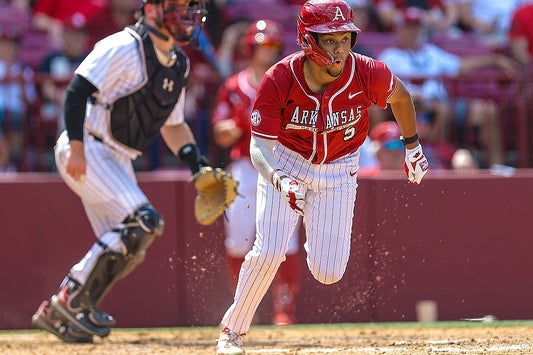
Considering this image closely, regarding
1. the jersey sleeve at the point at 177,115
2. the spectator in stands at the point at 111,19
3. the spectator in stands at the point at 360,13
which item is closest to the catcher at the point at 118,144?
the jersey sleeve at the point at 177,115

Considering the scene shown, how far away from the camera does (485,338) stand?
22.6ft

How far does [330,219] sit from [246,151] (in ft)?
8.41

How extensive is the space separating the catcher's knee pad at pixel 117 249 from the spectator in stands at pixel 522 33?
5318 millimetres

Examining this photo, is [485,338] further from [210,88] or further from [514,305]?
[210,88]

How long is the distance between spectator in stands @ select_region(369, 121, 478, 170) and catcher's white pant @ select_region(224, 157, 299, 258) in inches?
43.9

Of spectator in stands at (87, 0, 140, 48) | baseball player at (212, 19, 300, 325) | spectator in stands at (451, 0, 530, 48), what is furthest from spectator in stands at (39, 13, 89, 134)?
spectator in stands at (451, 0, 530, 48)

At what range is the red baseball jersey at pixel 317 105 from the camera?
5484 millimetres

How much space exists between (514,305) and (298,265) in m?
1.78

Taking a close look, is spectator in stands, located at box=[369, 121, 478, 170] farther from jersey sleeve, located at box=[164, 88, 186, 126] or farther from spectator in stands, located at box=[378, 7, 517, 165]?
jersey sleeve, located at box=[164, 88, 186, 126]

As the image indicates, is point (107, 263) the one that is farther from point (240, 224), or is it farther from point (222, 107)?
point (222, 107)

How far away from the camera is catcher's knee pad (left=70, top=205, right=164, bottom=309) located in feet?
21.9

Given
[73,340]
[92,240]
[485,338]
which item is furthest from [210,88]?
[485,338]

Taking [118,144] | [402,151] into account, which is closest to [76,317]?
[118,144]

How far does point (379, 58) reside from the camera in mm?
9727
